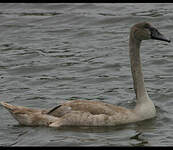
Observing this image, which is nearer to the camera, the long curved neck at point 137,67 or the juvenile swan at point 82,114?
the juvenile swan at point 82,114

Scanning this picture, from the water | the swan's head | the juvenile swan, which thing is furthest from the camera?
the swan's head

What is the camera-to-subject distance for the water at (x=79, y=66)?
1253 centimetres

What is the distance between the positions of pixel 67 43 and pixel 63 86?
3759 mm

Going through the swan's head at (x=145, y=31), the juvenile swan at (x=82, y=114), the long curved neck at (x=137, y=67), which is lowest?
the juvenile swan at (x=82, y=114)

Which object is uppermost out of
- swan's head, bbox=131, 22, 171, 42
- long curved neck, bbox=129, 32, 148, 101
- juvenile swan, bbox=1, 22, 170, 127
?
swan's head, bbox=131, 22, 171, 42

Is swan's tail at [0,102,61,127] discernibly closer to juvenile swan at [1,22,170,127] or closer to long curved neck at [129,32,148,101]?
juvenile swan at [1,22,170,127]

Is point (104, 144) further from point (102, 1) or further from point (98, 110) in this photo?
point (102, 1)

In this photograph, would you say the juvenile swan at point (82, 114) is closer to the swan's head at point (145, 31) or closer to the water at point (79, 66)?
the water at point (79, 66)

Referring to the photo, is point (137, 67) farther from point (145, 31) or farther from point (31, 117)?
point (31, 117)

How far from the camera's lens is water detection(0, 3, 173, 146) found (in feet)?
41.1

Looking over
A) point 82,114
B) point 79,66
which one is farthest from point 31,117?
point 79,66

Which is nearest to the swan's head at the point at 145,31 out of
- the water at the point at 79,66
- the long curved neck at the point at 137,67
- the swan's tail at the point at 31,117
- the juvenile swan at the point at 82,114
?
the long curved neck at the point at 137,67

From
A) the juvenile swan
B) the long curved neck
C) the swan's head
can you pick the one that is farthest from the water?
the swan's head

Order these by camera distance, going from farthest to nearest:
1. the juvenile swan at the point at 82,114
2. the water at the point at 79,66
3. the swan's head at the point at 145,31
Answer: the swan's head at the point at 145,31 → the juvenile swan at the point at 82,114 → the water at the point at 79,66
